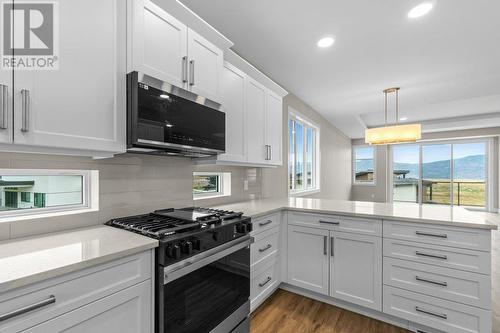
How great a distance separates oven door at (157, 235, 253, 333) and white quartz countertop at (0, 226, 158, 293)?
26 centimetres

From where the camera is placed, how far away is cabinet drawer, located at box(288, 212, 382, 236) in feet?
6.75

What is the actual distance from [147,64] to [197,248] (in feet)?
3.83

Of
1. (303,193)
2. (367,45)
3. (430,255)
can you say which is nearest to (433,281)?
(430,255)

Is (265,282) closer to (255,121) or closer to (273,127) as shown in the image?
(255,121)

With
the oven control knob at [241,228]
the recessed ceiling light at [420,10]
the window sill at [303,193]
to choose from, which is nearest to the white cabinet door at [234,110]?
the oven control knob at [241,228]

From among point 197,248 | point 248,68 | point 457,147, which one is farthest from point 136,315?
point 457,147

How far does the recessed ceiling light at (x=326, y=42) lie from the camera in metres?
2.54

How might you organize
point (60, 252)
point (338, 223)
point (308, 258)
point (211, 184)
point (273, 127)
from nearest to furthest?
point (60, 252), point (338, 223), point (308, 258), point (211, 184), point (273, 127)

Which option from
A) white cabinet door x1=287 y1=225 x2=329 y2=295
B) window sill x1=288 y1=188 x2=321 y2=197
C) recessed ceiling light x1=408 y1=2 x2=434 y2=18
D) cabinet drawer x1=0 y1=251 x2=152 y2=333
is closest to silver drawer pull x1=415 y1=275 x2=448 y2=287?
white cabinet door x1=287 y1=225 x2=329 y2=295

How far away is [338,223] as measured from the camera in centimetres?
220

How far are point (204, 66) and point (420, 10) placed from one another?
1952mm

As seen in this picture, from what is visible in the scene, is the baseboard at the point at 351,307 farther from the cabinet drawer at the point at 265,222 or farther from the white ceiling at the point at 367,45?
the white ceiling at the point at 367,45

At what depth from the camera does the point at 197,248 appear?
140 cm

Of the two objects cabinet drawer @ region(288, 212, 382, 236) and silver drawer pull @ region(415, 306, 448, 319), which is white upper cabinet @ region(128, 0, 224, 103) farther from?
silver drawer pull @ region(415, 306, 448, 319)
